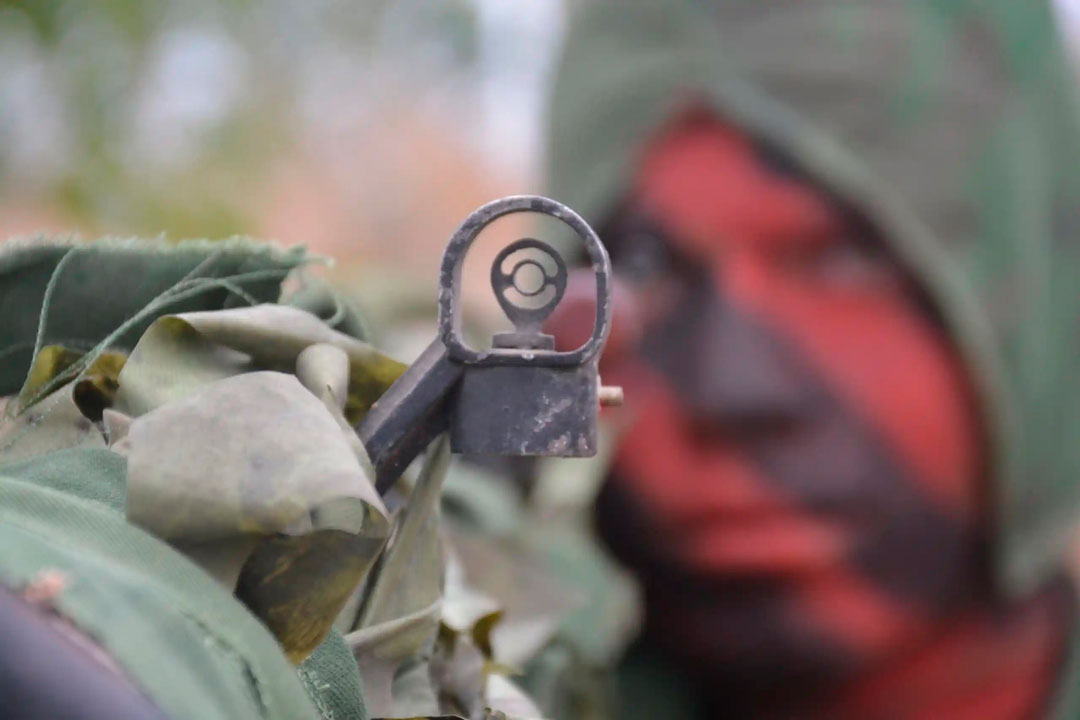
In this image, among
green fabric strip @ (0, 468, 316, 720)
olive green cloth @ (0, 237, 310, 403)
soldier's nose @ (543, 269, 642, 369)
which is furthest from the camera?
soldier's nose @ (543, 269, 642, 369)

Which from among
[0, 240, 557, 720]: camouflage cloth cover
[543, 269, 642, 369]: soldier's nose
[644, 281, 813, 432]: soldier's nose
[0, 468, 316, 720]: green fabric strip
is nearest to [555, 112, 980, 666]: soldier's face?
[644, 281, 813, 432]: soldier's nose

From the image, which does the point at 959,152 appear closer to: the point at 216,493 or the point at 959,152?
the point at 959,152

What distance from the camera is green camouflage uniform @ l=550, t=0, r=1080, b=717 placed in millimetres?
1384

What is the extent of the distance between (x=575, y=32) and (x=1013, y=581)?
0.88 m

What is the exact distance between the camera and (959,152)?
1.41 meters

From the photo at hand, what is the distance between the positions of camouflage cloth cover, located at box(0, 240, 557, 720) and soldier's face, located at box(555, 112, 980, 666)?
2.89ft

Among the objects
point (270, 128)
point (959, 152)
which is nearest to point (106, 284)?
point (959, 152)

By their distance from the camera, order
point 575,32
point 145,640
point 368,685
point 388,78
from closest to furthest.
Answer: point 145,640 < point 368,685 < point 575,32 < point 388,78

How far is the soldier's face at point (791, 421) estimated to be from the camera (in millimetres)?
1316

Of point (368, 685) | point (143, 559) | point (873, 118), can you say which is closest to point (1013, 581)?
point (873, 118)

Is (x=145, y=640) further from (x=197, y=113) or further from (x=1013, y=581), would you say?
(x=197, y=113)

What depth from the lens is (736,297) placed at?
134 cm

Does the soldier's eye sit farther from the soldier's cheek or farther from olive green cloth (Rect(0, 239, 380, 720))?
olive green cloth (Rect(0, 239, 380, 720))

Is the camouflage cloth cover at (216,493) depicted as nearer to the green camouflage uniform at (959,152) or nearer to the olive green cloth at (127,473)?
the olive green cloth at (127,473)
